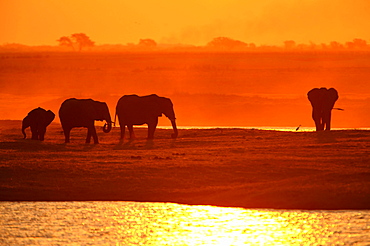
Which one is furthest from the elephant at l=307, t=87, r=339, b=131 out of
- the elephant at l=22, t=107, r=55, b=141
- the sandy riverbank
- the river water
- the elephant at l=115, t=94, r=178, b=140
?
the river water

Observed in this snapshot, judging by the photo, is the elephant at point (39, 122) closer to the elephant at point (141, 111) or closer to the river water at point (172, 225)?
the elephant at point (141, 111)

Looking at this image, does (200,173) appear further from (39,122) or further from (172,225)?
(39,122)

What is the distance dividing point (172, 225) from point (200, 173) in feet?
29.1

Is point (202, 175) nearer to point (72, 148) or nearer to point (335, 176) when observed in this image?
point (335, 176)

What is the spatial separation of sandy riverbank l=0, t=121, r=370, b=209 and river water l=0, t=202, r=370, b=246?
1.40m

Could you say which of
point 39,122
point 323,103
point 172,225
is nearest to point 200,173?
point 172,225

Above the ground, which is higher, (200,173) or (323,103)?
(323,103)

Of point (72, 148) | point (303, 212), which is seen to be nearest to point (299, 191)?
point (303, 212)

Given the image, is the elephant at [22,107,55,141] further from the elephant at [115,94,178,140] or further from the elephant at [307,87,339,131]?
the elephant at [307,87,339,131]

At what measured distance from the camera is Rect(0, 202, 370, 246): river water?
2083 centimetres

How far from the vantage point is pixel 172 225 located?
22.7 m

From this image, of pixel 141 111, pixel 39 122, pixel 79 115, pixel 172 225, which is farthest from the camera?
pixel 141 111

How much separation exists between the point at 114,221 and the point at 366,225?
6440 millimetres

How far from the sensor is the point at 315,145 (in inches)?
1618
